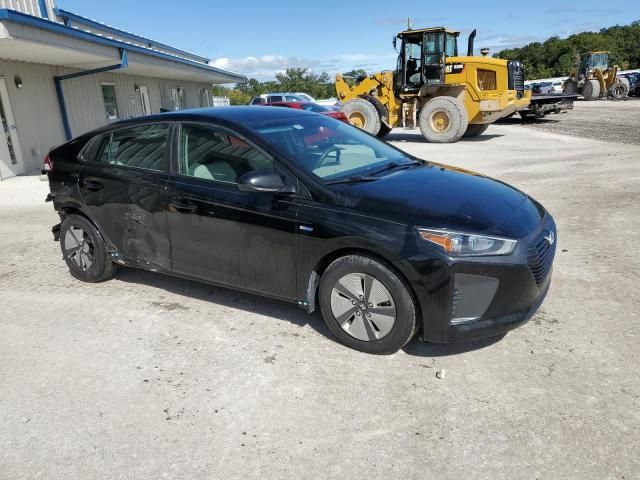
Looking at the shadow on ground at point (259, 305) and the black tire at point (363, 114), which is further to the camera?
the black tire at point (363, 114)

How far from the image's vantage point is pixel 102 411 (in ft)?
9.62

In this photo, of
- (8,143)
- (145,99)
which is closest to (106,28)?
(145,99)

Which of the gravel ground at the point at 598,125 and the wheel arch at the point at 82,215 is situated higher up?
the wheel arch at the point at 82,215

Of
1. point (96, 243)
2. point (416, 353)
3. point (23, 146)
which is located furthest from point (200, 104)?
point (416, 353)

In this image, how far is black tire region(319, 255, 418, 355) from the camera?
10.4 ft

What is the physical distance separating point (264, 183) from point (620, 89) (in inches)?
1469

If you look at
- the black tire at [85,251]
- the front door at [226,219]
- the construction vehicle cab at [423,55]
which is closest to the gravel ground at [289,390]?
the black tire at [85,251]

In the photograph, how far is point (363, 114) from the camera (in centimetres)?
1664

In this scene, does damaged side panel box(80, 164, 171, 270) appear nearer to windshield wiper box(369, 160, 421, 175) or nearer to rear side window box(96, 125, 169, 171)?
rear side window box(96, 125, 169, 171)

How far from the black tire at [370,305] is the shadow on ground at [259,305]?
219 millimetres

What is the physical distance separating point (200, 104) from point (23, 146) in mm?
18150

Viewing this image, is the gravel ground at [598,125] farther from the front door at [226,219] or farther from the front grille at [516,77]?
the front door at [226,219]

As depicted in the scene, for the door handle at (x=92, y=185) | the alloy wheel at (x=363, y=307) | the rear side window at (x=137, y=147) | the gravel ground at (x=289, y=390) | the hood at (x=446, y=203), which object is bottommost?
the gravel ground at (x=289, y=390)

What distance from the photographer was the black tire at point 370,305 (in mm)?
3162
